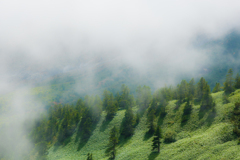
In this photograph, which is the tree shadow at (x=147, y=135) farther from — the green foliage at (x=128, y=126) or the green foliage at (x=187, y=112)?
the green foliage at (x=187, y=112)

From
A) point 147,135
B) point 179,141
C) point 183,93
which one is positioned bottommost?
point 179,141

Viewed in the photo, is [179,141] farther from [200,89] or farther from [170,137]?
[200,89]

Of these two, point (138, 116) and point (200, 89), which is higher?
point (200, 89)

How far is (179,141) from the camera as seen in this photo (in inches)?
1928

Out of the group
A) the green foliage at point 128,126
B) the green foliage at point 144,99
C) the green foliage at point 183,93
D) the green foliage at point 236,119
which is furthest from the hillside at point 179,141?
the green foliage at point 144,99

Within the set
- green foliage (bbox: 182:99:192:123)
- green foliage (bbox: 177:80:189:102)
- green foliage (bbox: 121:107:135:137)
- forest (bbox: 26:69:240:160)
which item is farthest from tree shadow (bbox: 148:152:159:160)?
green foliage (bbox: 177:80:189:102)

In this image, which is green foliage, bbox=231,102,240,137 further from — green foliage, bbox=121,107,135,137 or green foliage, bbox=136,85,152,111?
green foliage, bbox=136,85,152,111

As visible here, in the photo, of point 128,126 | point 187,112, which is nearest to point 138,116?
point 128,126

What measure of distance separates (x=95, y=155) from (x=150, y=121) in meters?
33.8

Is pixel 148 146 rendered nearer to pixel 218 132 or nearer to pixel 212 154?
pixel 212 154

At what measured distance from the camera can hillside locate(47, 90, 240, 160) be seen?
38750 mm

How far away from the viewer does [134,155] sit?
Answer: 164 ft

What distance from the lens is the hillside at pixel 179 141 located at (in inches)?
1526

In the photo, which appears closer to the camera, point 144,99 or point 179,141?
point 179,141
